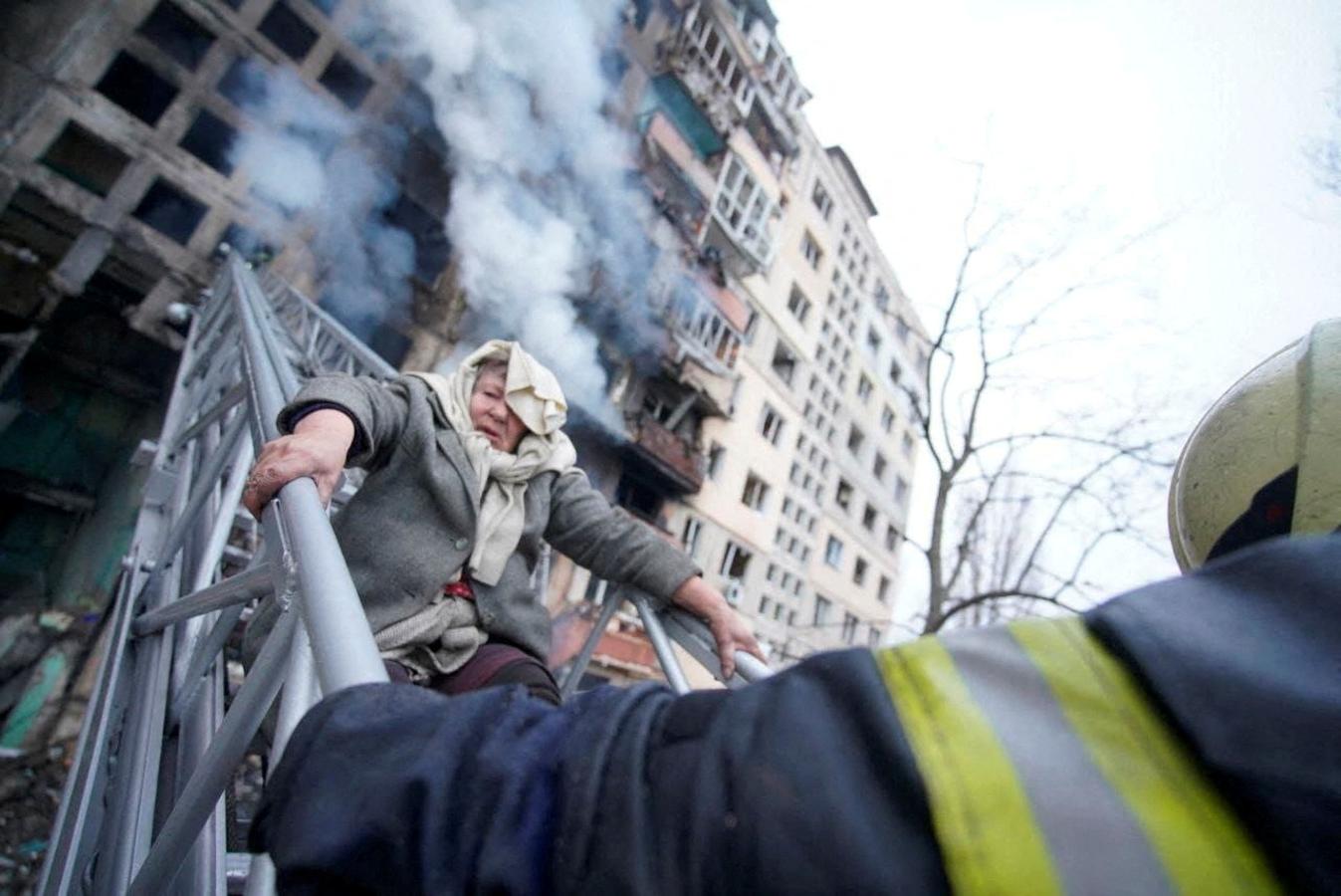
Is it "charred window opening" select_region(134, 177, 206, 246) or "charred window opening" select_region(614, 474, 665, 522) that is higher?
"charred window opening" select_region(134, 177, 206, 246)

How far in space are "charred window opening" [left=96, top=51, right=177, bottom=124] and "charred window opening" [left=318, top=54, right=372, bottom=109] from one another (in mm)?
2566

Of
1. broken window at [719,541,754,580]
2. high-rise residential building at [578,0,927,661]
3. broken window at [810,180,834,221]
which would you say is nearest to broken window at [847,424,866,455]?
high-rise residential building at [578,0,927,661]

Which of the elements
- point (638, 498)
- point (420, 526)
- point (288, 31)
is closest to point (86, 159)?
point (288, 31)

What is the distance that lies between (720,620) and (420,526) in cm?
101

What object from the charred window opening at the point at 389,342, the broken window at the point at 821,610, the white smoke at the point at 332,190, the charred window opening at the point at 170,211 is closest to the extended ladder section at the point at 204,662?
the white smoke at the point at 332,190

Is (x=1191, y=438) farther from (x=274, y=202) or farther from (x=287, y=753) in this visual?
(x=274, y=202)

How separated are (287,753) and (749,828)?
0.42 meters

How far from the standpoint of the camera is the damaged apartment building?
28.2ft

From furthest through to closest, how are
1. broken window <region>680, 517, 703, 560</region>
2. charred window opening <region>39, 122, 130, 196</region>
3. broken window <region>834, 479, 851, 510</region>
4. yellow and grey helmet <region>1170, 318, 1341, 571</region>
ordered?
broken window <region>834, 479, 851, 510</region> → broken window <region>680, 517, 703, 560</region> → charred window opening <region>39, 122, 130, 196</region> → yellow and grey helmet <region>1170, 318, 1341, 571</region>

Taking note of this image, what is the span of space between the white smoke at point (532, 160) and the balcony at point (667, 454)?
3.94 feet

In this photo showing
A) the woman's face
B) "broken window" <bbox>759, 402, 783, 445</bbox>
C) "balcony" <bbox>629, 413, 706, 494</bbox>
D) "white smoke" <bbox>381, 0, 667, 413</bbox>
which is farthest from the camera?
"broken window" <bbox>759, 402, 783, 445</bbox>

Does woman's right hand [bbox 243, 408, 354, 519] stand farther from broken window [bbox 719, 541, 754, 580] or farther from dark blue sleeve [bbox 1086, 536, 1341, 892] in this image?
broken window [bbox 719, 541, 754, 580]

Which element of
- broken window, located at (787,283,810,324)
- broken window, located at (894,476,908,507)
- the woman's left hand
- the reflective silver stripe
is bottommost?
the reflective silver stripe

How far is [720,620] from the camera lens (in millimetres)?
2012
